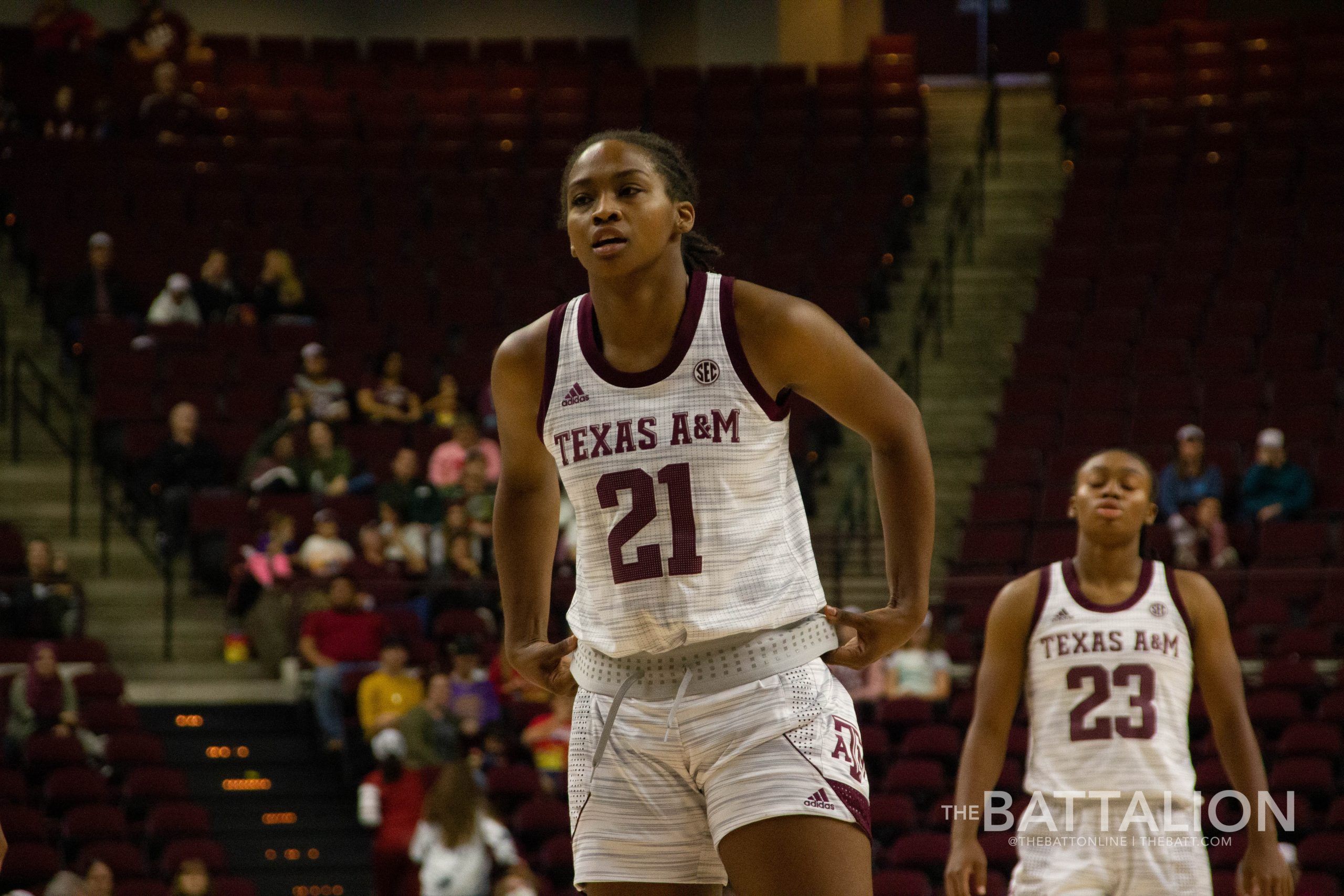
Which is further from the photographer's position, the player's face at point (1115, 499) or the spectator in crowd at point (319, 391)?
the spectator in crowd at point (319, 391)

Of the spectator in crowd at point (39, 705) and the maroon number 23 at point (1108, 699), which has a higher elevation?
the maroon number 23 at point (1108, 699)

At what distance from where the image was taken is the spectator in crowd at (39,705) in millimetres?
9125

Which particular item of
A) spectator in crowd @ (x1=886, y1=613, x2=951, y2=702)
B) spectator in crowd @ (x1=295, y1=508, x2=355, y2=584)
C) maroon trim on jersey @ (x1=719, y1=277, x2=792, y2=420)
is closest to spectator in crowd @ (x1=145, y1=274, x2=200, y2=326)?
spectator in crowd @ (x1=295, y1=508, x2=355, y2=584)

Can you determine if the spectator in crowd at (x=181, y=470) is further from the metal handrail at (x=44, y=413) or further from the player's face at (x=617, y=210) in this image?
the player's face at (x=617, y=210)

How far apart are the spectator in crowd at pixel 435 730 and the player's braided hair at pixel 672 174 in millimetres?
6109

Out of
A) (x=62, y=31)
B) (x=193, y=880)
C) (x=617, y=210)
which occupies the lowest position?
(x=193, y=880)

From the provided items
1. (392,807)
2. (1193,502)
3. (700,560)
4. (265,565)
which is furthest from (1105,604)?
(265,565)

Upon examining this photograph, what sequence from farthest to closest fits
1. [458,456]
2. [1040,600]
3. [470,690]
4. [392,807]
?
[458,456], [470,690], [392,807], [1040,600]

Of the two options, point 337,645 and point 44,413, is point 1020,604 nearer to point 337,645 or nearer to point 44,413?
point 337,645

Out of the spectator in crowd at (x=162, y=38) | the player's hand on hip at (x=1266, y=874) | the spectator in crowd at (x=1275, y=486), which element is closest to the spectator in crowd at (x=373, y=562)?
the spectator in crowd at (x=1275, y=486)

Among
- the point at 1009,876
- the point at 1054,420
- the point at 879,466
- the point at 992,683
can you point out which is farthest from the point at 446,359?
the point at 879,466

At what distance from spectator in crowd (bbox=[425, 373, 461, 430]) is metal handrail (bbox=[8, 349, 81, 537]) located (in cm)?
255

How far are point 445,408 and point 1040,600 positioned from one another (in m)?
Answer: 8.23

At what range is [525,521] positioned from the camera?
3.31 m
